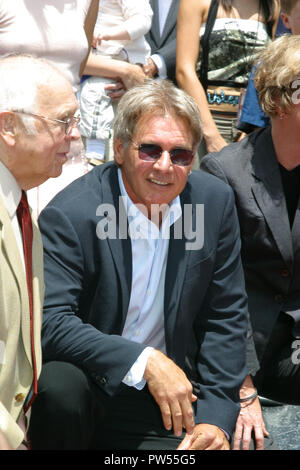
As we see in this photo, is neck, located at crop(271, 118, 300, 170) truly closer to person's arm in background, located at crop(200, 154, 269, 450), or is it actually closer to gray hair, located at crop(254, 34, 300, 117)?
gray hair, located at crop(254, 34, 300, 117)

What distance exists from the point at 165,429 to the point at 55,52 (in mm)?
1843

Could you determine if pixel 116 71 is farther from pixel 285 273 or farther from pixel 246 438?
pixel 246 438

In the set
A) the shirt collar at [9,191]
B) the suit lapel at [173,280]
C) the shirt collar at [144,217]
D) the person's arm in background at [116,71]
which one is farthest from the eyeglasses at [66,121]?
the person's arm in background at [116,71]

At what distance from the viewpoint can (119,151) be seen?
328 cm

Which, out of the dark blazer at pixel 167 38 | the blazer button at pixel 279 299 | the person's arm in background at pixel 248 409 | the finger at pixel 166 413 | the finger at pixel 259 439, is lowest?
the finger at pixel 259 439

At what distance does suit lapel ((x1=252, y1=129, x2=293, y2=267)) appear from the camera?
367 centimetres

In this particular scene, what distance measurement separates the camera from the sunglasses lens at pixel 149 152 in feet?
10.4

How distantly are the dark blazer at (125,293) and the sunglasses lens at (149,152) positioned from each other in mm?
171

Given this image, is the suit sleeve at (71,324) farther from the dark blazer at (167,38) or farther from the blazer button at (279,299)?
the dark blazer at (167,38)

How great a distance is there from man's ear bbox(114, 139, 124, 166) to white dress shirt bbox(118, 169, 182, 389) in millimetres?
75

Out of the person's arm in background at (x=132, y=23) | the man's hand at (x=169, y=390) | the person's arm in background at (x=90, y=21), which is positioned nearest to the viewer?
the man's hand at (x=169, y=390)

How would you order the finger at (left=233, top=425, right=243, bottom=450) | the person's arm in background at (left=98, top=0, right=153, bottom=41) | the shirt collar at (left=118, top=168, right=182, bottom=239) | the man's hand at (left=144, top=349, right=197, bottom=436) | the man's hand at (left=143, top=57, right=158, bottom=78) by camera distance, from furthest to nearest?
the man's hand at (left=143, top=57, right=158, bottom=78), the person's arm in background at (left=98, top=0, right=153, bottom=41), the finger at (left=233, top=425, right=243, bottom=450), the shirt collar at (left=118, top=168, right=182, bottom=239), the man's hand at (left=144, top=349, right=197, bottom=436)

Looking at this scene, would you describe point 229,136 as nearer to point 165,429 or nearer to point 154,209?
point 154,209

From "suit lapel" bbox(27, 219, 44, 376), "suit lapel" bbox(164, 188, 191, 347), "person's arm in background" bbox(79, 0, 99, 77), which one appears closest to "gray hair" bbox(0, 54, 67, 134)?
"suit lapel" bbox(27, 219, 44, 376)
